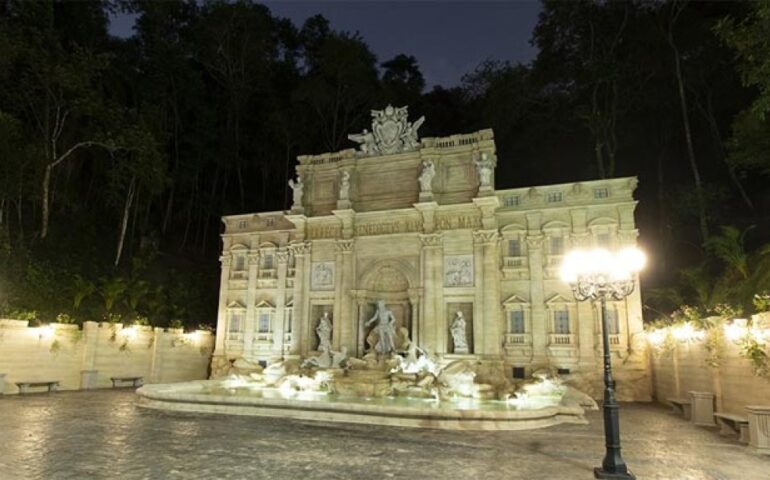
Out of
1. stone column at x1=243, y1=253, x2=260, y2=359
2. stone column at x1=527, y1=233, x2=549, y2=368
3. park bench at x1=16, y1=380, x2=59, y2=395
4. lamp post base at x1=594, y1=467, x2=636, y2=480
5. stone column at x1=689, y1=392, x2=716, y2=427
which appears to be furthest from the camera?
stone column at x1=243, y1=253, x2=260, y2=359

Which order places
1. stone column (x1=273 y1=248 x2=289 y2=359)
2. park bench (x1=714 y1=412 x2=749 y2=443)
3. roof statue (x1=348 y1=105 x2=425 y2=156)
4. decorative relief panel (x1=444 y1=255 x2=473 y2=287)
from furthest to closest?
stone column (x1=273 y1=248 x2=289 y2=359), roof statue (x1=348 y1=105 x2=425 y2=156), decorative relief panel (x1=444 y1=255 x2=473 y2=287), park bench (x1=714 y1=412 x2=749 y2=443)

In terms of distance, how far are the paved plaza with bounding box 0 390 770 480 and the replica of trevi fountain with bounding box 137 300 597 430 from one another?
725mm

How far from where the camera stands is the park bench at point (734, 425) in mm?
10352

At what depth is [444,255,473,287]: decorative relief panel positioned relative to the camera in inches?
876

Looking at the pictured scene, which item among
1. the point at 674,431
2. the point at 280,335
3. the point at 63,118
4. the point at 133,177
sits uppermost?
the point at 63,118

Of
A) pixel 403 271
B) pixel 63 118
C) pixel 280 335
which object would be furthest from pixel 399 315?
pixel 63 118

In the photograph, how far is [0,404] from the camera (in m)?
14.8

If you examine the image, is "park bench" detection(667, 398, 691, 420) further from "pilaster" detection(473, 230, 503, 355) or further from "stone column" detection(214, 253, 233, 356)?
"stone column" detection(214, 253, 233, 356)

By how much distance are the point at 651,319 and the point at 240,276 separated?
68.4ft

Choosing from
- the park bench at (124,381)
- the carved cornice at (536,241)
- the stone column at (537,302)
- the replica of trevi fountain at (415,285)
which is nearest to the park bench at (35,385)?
the park bench at (124,381)

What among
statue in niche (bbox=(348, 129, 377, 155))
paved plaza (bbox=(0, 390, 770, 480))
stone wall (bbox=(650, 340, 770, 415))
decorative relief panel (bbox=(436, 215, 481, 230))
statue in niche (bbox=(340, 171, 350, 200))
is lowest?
paved plaza (bbox=(0, 390, 770, 480))

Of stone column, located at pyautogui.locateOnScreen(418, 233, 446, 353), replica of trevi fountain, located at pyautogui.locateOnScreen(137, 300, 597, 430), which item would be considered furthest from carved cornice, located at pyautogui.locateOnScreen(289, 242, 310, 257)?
stone column, located at pyautogui.locateOnScreen(418, 233, 446, 353)

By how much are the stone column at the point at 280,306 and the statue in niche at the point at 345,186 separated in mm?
4610

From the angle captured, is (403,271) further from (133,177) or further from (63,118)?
(63,118)
